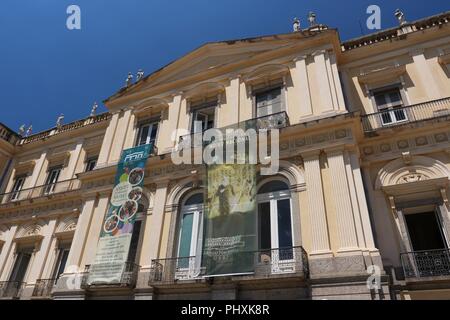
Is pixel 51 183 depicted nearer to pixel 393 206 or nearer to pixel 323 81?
pixel 323 81

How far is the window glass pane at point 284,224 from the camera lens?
333 inches

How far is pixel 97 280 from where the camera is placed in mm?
9438

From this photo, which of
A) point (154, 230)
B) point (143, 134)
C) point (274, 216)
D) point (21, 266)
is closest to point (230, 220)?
point (274, 216)

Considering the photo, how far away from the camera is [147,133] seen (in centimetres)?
1327

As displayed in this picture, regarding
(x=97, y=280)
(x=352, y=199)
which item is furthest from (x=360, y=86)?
(x=97, y=280)

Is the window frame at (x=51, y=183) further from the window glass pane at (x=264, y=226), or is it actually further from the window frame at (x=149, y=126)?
the window glass pane at (x=264, y=226)

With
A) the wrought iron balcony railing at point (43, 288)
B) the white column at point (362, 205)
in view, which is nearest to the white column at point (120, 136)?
the wrought iron balcony railing at point (43, 288)

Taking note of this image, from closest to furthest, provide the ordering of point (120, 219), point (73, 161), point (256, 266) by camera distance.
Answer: point (256, 266) < point (120, 219) < point (73, 161)

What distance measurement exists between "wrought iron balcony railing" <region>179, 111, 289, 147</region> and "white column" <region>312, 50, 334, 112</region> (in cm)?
118

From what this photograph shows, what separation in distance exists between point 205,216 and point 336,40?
7.28m

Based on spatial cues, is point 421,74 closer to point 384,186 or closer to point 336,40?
point 336,40

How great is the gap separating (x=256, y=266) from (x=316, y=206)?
6.73 ft

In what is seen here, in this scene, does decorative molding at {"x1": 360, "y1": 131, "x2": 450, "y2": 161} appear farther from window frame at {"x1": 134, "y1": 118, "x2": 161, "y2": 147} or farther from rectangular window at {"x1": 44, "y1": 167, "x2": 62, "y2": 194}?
rectangular window at {"x1": 44, "y1": 167, "x2": 62, "y2": 194}
